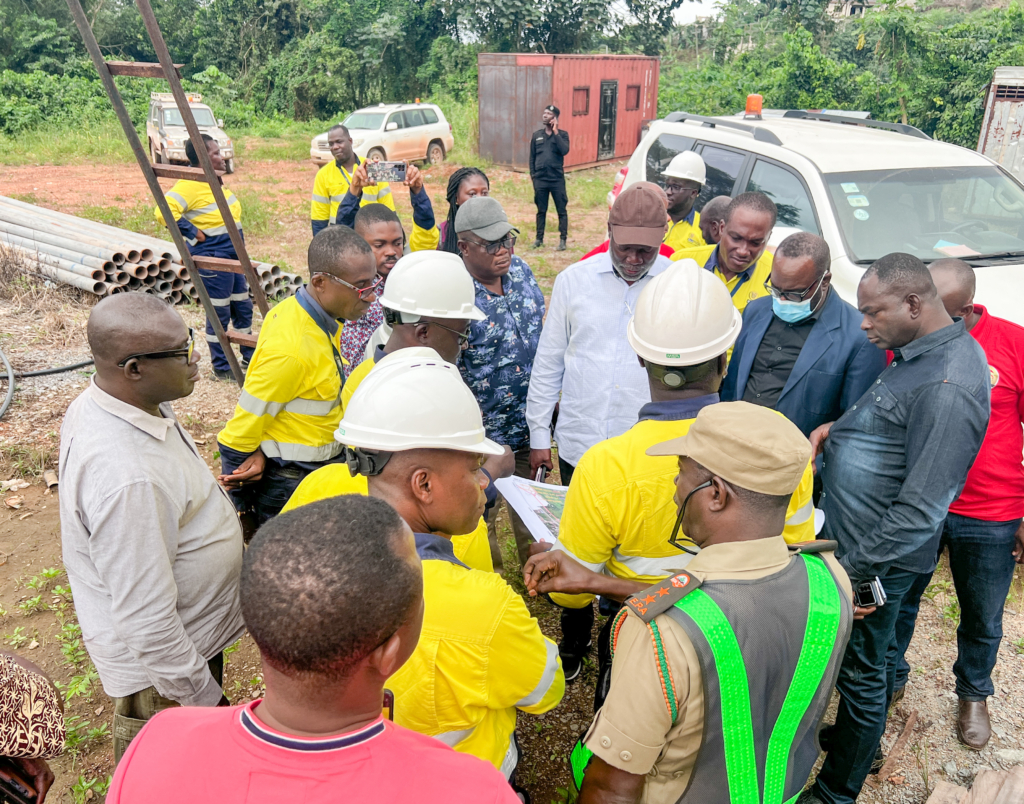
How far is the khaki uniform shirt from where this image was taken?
1470 mm

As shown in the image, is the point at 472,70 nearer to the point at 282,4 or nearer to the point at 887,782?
the point at 282,4

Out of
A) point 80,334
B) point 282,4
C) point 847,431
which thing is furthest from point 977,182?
point 282,4

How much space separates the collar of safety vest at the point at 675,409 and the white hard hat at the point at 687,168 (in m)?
3.71

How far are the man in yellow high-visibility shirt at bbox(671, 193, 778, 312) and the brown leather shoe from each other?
2.20 metres

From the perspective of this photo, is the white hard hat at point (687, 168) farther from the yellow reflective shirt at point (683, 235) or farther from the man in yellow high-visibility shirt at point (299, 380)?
the man in yellow high-visibility shirt at point (299, 380)

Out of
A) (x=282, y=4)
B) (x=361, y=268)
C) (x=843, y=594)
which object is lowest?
(x=843, y=594)

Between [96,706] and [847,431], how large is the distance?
3.61 metres

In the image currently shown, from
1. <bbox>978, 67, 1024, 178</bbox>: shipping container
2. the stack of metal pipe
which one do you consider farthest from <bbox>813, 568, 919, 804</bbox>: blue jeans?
<bbox>978, 67, 1024, 178</bbox>: shipping container

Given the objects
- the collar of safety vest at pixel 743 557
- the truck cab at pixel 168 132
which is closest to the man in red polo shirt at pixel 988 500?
the collar of safety vest at pixel 743 557

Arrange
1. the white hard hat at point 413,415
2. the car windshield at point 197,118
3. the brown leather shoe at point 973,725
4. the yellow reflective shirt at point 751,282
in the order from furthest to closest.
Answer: the car windshield at point 197,118 < the yellow reflective shirt at point 751,282 < the brown leather shoe at point 973,725 < the white hard hat at point 413,415

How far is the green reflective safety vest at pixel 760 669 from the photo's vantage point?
1.48m

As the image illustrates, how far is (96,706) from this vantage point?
131 inches

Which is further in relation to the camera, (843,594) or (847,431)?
(847,431)

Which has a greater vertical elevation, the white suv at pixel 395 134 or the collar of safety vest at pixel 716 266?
the collar of safety vest at pixel 716 266
